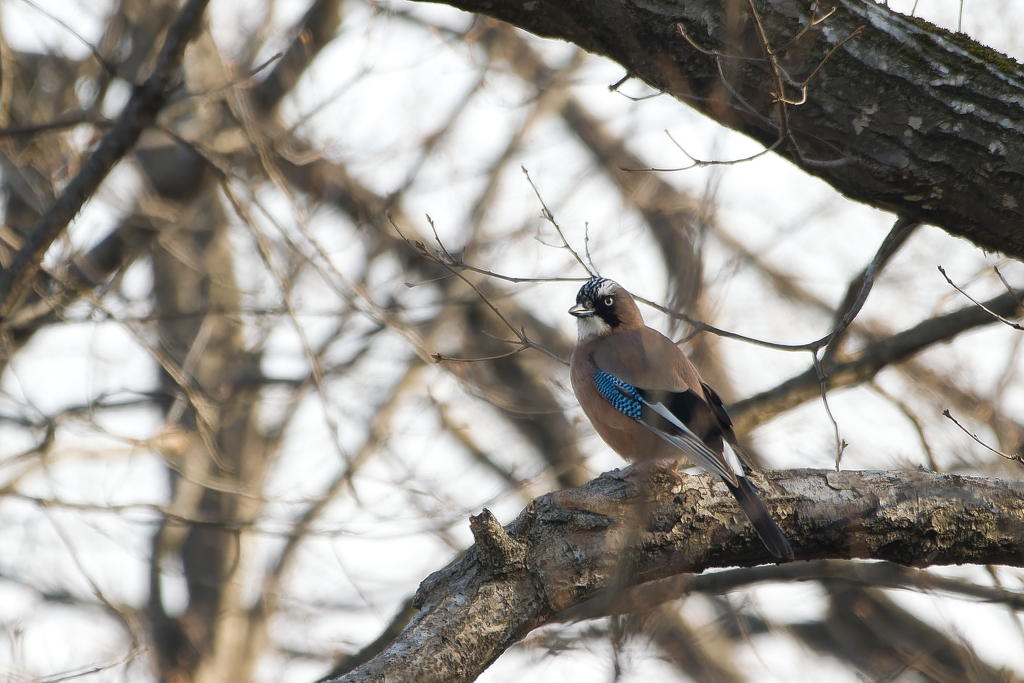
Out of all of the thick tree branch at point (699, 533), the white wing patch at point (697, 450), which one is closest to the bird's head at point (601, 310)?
the white wing patch at point (697, 450)

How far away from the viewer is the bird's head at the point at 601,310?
7117mm

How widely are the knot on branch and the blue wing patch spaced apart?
2.17 meters

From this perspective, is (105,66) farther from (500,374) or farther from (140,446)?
(500,374)

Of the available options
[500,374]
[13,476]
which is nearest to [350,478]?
[13,476]

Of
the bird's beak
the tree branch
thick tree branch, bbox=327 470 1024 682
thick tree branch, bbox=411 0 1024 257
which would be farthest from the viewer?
the bird's beak

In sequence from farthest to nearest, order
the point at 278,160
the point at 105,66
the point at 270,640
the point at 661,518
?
the point at 270,640 → the point at 278,160 → the point at 105,66 → the point at 661,518

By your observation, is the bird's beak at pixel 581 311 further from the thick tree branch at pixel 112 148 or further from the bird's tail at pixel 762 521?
the thick tree branch at pixel 112 148

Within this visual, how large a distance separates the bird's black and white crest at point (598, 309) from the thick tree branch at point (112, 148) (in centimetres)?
341

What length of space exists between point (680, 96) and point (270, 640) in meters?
10.4

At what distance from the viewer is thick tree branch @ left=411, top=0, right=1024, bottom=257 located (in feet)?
13.3

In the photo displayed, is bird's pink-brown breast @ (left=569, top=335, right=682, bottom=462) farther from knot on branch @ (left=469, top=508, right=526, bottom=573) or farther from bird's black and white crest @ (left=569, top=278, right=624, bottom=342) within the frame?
knot on branch @ (left=469, top=508, right=526, bottom=573)

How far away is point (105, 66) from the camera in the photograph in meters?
5.95

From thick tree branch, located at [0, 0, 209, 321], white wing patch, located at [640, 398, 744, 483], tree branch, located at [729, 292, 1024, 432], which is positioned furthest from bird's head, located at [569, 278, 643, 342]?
thick tree branch, located at [0, 0, 209, 321]

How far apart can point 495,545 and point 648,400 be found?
7.84 feet
